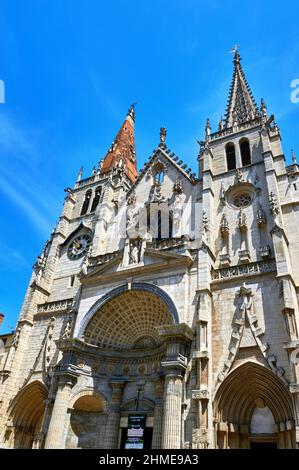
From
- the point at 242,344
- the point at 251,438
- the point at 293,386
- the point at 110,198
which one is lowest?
the point at 251,438

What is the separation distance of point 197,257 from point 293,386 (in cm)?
730

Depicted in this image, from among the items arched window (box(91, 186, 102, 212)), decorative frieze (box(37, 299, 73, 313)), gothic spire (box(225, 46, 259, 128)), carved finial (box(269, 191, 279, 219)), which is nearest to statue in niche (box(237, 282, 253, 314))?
carved finial (box(269, 191, 279, 219))

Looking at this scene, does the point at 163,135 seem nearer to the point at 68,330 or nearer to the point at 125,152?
the point at 125,152

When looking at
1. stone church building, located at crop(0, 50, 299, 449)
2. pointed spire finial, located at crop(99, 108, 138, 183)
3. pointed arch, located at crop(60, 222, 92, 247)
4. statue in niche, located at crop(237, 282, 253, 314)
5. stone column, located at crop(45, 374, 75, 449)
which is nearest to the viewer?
stone church building, located at crop(0, 50, 299, 449)

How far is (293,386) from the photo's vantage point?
1265 centimetres

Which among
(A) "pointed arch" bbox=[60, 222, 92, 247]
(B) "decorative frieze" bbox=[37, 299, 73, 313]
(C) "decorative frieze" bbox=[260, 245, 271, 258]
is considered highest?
(A) "pointed arch" bbox=[60, 222, 92, 247]

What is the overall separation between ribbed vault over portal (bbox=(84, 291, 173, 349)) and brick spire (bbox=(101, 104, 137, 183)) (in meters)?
15.6

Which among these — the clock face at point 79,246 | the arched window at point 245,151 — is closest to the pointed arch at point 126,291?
the clock face at point 79,246

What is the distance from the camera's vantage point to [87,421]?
17.9 meters

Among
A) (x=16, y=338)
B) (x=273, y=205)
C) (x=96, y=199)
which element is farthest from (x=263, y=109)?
(x=16, y=338)

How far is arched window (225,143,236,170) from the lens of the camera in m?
22.2

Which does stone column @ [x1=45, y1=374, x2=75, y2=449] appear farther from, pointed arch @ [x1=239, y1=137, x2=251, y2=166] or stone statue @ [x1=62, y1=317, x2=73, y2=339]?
pointed arch @ [x1=239, y1=137, x2=251, y2=166]
